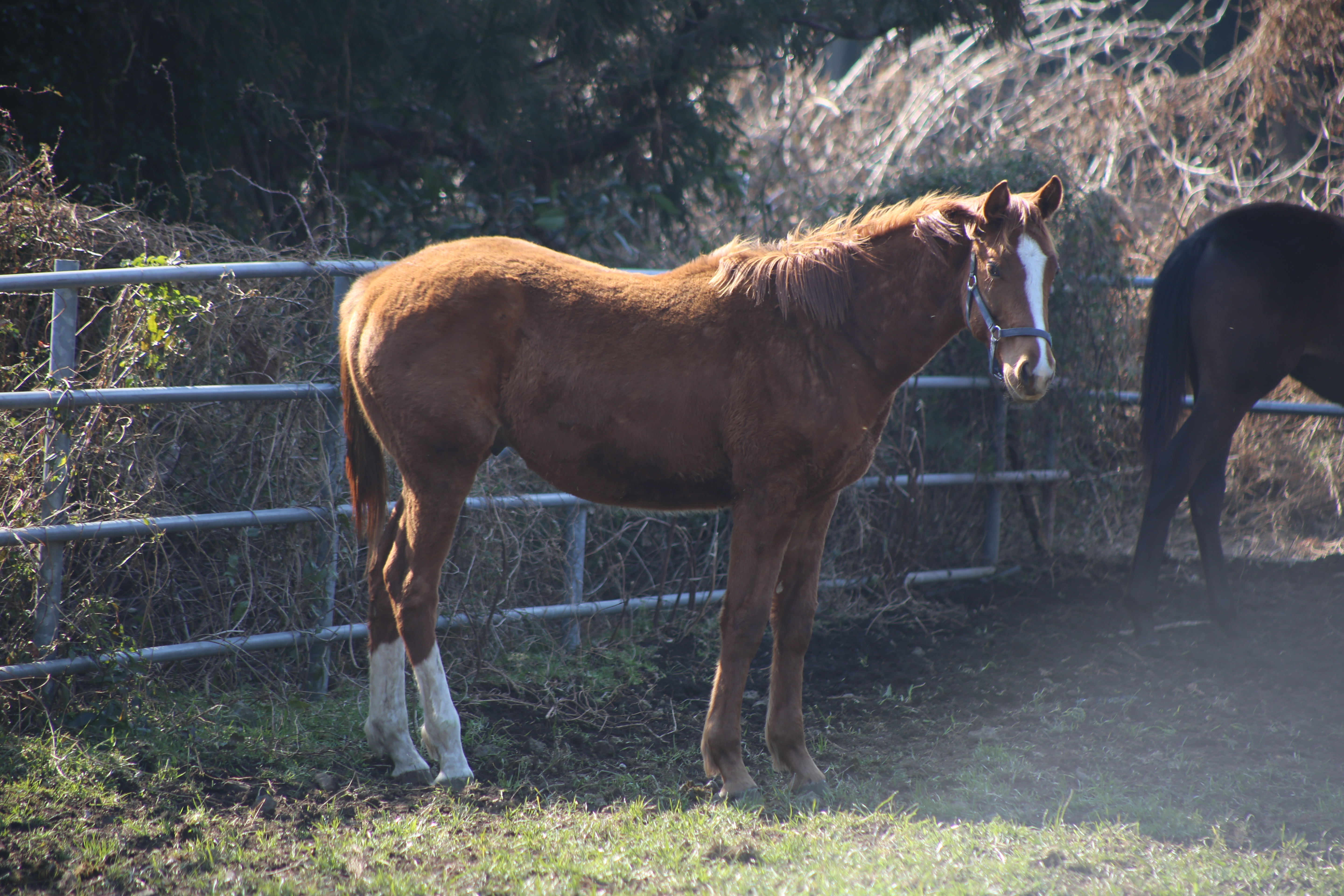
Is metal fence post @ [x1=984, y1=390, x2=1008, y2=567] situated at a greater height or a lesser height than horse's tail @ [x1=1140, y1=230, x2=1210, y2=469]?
lesser

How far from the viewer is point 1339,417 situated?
20.8 feet

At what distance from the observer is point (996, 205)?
114 inches

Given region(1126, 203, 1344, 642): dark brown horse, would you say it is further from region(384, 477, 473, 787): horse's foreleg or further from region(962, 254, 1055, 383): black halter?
region(384, 477, 473, 787): horse's foreleg

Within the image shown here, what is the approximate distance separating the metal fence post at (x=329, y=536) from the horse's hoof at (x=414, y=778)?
2.60 ft

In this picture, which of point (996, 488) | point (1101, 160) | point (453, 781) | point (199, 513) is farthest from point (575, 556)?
point (1101, 160)

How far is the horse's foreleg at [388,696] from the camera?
3.25 m

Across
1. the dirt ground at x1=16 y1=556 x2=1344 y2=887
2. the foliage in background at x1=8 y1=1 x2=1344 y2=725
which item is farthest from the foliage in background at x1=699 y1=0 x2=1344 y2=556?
the dirt ground at x1=16 y1=556 x2=1344 y2=887

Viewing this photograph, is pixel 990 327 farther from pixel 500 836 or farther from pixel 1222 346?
pixel 1222 346

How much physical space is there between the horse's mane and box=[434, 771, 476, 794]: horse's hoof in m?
1.90

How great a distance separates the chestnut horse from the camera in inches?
122

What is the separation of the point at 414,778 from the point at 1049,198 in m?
2.88

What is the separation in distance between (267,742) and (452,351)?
1.57m

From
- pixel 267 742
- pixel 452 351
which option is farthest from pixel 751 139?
pixel 267 742

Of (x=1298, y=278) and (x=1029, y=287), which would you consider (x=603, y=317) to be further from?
(x=1298, y=278)
